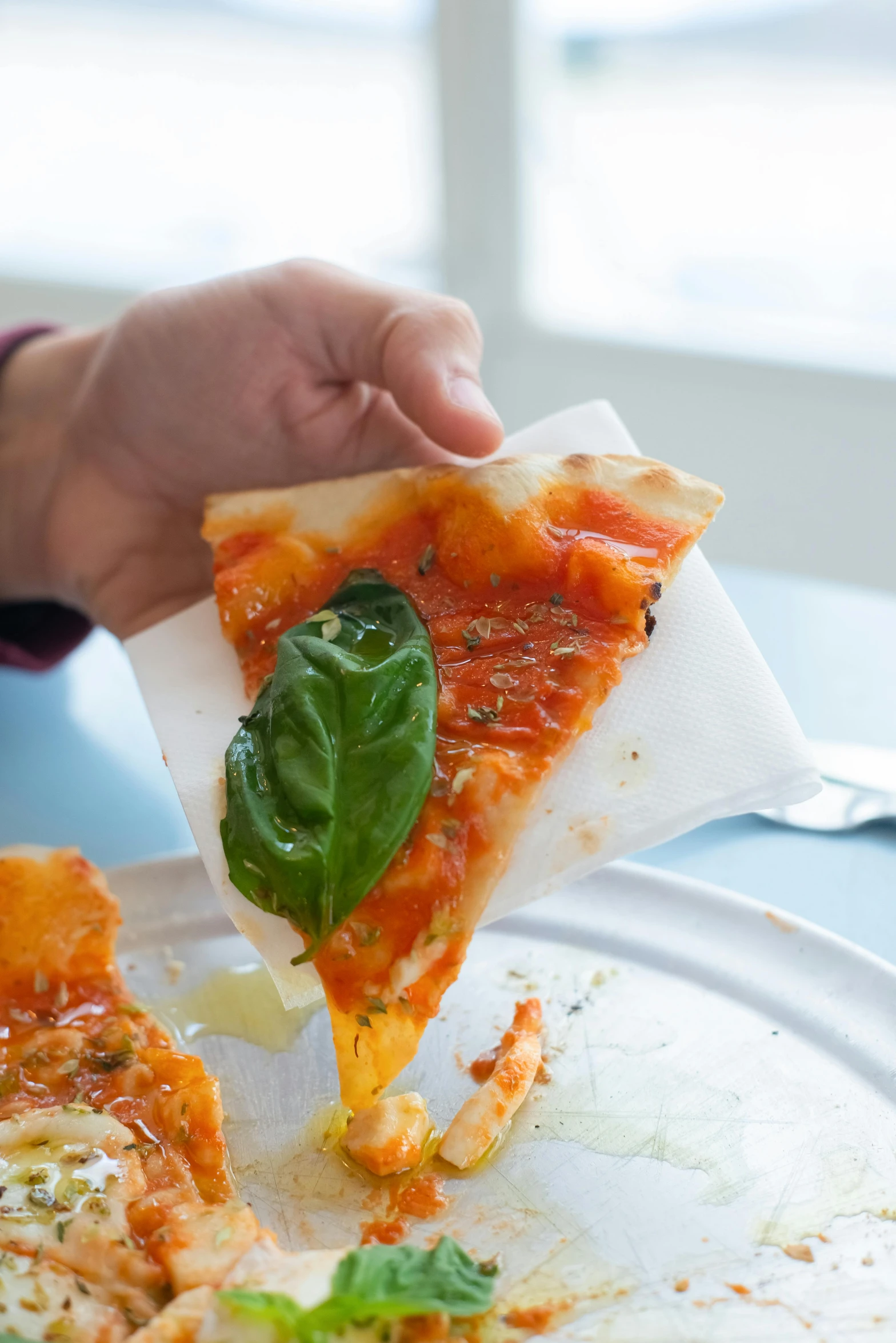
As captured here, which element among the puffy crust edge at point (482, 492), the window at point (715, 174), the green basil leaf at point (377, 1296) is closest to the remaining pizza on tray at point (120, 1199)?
the green basil leaf at point (377, 1296)

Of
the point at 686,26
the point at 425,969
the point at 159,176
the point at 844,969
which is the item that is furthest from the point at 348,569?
the point at 159,176

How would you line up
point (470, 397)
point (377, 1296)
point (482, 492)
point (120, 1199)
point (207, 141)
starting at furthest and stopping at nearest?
point (207, 141)
point (470, 397)
point (482, 492)
point (120, 1199)
point (377, 1296)

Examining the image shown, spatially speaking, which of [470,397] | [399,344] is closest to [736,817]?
[470,397]

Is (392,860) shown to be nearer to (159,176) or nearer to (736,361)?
(736,361)

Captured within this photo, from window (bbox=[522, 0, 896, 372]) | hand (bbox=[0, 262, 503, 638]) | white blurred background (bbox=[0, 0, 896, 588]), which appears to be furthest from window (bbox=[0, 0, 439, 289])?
hand (bbox=[0, 262, 503, 638])

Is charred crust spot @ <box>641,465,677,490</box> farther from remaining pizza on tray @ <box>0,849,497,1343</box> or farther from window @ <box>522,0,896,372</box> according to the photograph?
window @ <box>522,0,896,372</box>

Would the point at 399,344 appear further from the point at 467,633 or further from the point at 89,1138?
the point at 89,1138
